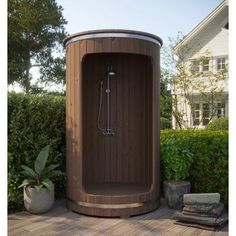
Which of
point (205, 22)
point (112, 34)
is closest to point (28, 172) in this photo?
point (112, 34)

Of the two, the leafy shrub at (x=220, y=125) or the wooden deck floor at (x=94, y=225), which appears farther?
the leafy shrub at (x=220, y=125)

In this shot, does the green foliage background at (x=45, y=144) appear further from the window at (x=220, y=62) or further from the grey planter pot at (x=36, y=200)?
the window at (x=220, y=62)

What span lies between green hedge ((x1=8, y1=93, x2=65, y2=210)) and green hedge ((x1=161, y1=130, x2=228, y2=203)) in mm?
1589

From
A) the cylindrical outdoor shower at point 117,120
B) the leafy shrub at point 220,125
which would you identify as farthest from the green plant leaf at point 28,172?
the leafy shrub at point 220,125

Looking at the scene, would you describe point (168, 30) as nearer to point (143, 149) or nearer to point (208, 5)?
point (208, 5)

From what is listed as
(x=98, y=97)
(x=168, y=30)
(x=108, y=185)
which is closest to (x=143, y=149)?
(x=108, y=185)

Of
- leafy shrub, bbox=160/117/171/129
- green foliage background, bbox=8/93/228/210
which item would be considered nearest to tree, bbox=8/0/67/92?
leafy shrub, bbox=160/117/171/129

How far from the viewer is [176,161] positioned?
400 cm

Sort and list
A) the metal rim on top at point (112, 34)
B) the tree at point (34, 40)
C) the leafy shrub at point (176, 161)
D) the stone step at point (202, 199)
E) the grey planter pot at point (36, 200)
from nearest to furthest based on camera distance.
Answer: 1. the stone step at point (202, 199)
2. the metal rim on top at point (112, 34)
3. the grey planter pot at point (36, 200)
4. the leafy shrub at point (176, 161)
5. the tree at point (34, 40)

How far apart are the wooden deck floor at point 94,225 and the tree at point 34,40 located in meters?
10.1

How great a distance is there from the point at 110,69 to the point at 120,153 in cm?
131

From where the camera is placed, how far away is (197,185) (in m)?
4.10

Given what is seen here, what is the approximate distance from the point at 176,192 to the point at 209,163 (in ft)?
1.97

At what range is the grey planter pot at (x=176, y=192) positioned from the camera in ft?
12.7
